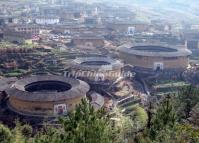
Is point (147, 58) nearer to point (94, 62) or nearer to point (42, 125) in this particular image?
point (94, 62)

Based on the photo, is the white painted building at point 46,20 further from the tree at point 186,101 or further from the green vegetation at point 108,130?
the green vegetation at point 108,130

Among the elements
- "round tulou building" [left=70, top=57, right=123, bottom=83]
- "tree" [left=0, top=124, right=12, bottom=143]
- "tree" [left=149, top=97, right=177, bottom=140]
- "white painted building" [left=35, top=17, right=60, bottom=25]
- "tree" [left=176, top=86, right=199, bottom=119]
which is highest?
"white painted building" [left=35, top=17, right=60, bottom=25]

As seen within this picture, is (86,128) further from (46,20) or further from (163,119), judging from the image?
(46,20)

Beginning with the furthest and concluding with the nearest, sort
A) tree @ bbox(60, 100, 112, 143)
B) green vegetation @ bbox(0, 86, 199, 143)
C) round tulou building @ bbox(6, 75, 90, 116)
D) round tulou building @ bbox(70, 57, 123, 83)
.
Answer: round tulou building @ bbox(70, 57, 123, 83)
round tulou building @ bbox(6, 75, 90, 116)
tree @ bbox(60, 100, 112, 143)
green vegetation @ bbox(0, 86, 199, 143)

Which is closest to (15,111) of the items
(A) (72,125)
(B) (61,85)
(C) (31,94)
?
(C) (31,94)

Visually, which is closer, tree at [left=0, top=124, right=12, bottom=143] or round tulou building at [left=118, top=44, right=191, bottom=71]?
tree at [left=0, top=124, right=12, bottom=143]

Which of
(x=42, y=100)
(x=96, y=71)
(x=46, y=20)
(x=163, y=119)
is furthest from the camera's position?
(x=46, y=20)

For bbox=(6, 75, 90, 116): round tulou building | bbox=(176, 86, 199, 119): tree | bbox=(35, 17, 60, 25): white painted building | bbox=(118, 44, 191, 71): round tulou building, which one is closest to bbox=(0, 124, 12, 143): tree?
bbox=(6, 75, 90, 116): round tulou building

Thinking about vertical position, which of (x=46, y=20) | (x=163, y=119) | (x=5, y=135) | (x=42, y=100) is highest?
(x=46, y=20)

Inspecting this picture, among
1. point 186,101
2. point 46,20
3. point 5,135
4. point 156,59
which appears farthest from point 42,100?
point 46,20

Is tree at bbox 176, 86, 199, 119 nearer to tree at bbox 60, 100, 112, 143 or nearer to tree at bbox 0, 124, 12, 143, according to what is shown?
tree at bbox 60, 100, 112, 143

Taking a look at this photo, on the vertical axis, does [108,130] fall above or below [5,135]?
above
